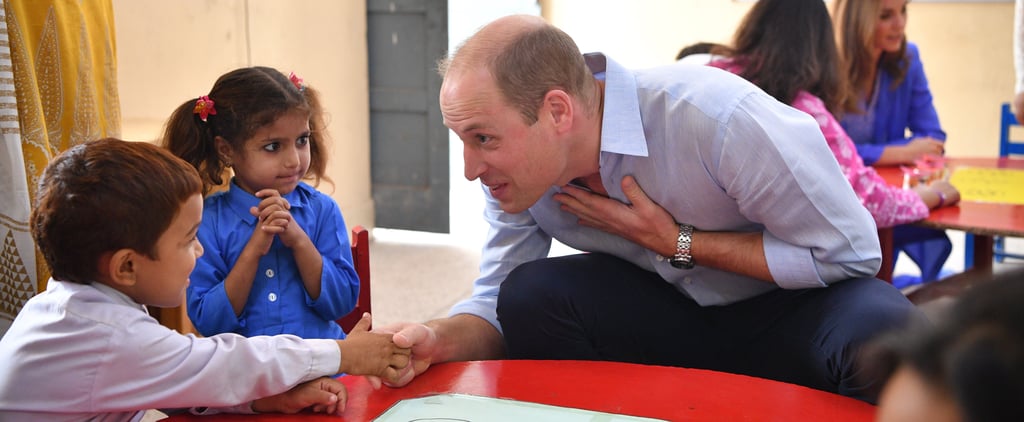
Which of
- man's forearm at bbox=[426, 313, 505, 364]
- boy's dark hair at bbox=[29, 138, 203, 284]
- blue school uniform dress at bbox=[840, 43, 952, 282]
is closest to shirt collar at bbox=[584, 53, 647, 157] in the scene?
man's forearm at bbox=[426, 313, 505, 364]

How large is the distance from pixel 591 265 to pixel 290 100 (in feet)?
2.37

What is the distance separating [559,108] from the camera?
5.39ft

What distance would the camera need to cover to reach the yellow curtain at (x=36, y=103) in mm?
1724

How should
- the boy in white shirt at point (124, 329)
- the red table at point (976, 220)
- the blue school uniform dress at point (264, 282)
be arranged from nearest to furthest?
the boy in white shirt at point (124, 329)
the blue school uniform dress at point (264, 282)
the red table at point (976, 220)

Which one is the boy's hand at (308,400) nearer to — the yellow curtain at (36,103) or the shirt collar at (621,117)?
the shirt collar at (621,117)

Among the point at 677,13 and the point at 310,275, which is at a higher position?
the point at 677,13

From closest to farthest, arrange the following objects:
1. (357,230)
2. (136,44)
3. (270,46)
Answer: (357,230)
(136,44)
(270,46)

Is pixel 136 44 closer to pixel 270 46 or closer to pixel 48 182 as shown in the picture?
pixel 270 46

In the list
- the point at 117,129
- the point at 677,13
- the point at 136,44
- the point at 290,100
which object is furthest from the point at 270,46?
the point at 677,13

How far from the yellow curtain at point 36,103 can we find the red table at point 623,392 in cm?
77

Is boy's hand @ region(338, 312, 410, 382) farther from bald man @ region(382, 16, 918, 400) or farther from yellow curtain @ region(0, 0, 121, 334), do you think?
yellow curtain @ region(0, 0, 121, 334)

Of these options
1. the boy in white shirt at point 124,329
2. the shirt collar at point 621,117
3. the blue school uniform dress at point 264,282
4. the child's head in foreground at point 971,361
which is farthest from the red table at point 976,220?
the child's head in foreground at point 971,361

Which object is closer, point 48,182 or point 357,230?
point 48,182

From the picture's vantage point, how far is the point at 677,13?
→ 229 inches
